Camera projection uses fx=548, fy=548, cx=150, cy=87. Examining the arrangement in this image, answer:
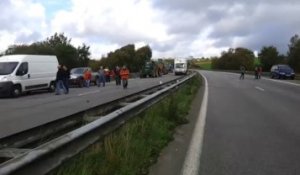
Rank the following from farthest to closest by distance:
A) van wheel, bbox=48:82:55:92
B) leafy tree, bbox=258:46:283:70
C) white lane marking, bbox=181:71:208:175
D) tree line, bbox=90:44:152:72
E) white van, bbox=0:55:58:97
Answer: tree line, bbox=90:44:152:72 < leafy tree, bbox=258:46:283:70 < van wheel, bbox=48:82:55:92 < white van, bbox=0:55:58:97 < white lane marking, bbox=181:71:208:175

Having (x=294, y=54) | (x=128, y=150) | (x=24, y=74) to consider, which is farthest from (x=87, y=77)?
(x=294, y=54)

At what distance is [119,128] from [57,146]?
3.48 meters

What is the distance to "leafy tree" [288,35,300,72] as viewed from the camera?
332 ft

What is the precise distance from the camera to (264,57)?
118625 millimetres

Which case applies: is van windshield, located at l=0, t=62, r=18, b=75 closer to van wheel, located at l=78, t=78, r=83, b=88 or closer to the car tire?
the car tire

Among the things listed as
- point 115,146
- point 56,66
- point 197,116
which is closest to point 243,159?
point 115,146

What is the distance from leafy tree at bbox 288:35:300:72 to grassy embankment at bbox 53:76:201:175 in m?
92.6

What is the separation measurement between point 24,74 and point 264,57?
Result: 92.9 m

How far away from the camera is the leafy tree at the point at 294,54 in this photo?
332 feet

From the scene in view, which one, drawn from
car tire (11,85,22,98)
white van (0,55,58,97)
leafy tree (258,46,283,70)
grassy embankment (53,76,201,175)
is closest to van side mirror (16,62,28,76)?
white van (0,55,58,97)

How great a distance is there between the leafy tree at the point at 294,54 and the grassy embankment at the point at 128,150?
92594 millimetres

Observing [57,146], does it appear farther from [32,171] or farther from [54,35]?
[54,35]

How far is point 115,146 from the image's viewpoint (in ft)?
25.3

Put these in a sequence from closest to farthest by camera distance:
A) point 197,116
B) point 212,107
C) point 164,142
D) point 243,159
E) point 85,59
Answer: point 243,159
point 164,142
point 197,116
point 212,107
point 85,59
